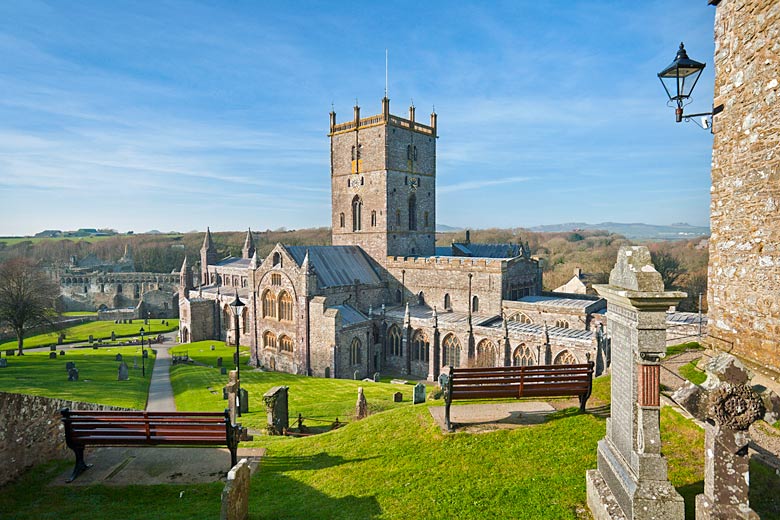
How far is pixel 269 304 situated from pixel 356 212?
1027 cm

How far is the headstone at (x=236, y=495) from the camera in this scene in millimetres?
6395

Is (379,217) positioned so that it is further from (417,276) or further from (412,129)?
(412,129)

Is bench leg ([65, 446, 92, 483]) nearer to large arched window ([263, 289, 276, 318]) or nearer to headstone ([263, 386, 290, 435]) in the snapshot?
headstone ([263, 386, 290, 435])

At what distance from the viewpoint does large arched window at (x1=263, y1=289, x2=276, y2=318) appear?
31.3 m

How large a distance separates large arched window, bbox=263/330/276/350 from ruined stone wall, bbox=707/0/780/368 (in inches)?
1088

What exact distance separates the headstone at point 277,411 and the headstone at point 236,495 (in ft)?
23.9

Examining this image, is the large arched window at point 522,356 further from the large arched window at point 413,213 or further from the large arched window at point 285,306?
the large arched window at point 413,213

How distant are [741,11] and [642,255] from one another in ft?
16.0

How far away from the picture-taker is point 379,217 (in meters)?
34.8

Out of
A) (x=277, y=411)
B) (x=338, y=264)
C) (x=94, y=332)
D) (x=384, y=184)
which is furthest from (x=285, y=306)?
(x=94, y=332)

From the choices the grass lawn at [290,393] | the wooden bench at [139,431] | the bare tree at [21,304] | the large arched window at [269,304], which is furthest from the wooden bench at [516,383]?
the bare tree at [21,304]

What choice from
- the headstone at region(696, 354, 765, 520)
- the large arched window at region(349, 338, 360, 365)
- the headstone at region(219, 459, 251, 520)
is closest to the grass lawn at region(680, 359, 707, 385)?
the headstone at region(696, 354, 765, 520)

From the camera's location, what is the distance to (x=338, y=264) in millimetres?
32812

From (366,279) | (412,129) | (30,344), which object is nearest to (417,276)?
(366,279)
